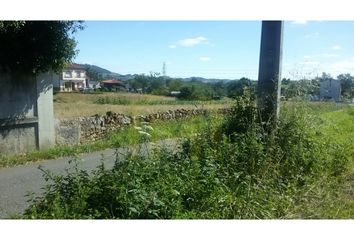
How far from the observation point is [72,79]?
8.09 meters

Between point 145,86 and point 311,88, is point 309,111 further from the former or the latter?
point 145,86

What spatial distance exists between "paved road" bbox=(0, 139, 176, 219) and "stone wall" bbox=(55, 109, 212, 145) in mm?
1354

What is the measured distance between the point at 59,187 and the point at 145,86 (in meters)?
4.33

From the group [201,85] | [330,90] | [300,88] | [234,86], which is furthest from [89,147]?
[330,90]

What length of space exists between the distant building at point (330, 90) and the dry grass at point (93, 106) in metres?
2.17

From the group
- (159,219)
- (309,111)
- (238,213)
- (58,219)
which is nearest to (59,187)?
(58,219)

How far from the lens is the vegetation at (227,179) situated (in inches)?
137

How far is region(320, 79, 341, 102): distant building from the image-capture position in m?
7.21

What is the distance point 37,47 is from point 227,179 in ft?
17.7

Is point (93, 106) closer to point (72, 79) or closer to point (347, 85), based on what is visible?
point (72, 79)

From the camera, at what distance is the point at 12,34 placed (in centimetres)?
721

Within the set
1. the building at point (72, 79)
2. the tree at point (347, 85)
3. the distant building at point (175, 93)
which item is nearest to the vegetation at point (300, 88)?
the tree at point (347, 85)

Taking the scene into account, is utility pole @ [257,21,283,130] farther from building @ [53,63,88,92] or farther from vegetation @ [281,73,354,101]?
building @ [53,63,88,92]

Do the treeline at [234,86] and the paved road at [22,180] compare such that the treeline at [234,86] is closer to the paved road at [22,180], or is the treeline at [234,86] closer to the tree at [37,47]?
the paved road at [22,180]
